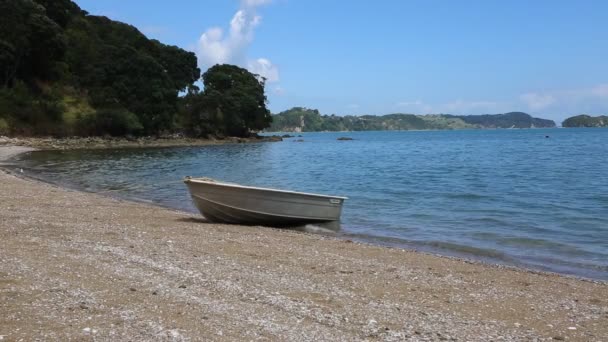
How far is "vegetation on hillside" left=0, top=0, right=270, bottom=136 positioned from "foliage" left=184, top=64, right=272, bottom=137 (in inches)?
8.4

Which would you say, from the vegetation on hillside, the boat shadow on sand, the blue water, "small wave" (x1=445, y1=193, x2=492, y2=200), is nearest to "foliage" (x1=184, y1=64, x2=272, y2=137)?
the vegetation on hillside

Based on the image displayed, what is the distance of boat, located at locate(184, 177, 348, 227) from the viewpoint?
14984mm

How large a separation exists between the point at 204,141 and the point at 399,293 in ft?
298

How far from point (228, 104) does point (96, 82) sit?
2750 centimetres

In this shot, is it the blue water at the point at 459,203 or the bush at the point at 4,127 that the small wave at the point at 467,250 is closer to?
the blue water at the point at 459,203

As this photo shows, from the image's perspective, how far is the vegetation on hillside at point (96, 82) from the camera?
2616 inches

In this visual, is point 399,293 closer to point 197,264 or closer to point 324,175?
point 197,264

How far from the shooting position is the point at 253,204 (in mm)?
15289

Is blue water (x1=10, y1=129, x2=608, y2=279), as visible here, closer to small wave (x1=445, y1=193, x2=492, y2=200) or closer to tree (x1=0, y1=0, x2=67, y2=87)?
small wave (x1=445, y1=193, x2=492, y2=200)

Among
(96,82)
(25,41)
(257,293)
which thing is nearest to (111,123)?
(96,82)

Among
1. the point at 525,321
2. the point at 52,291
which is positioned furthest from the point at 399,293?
the point at 52,291

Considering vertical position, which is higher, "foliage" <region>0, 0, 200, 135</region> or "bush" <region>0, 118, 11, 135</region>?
"foliage" <region>0, 0, 200, 135</region>

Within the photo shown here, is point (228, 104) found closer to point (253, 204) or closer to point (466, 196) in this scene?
point (466, 196)

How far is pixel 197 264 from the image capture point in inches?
351
